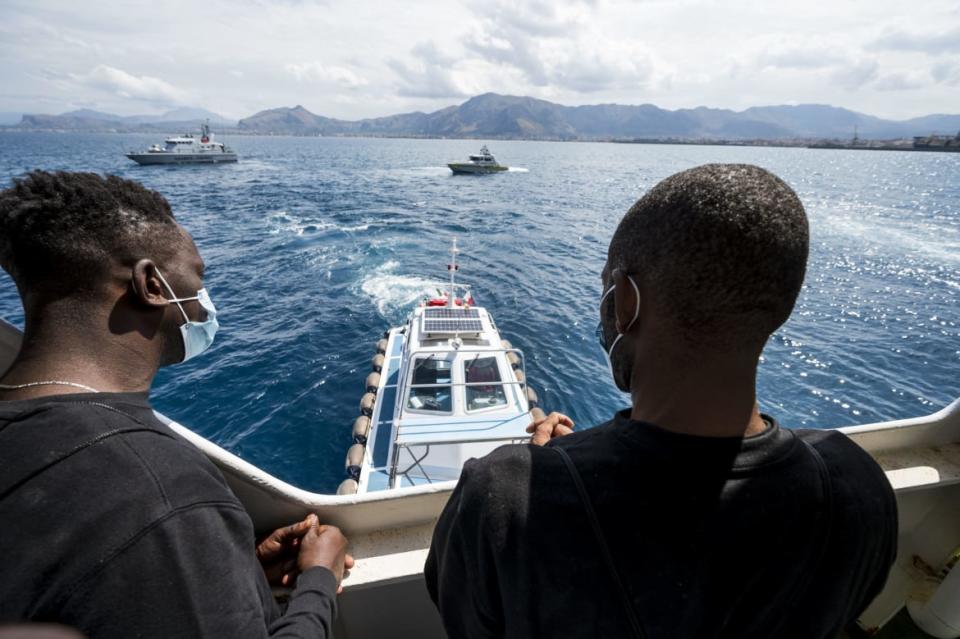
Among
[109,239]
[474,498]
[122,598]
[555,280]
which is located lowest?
[555,280]

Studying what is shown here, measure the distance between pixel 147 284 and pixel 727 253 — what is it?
2055mm

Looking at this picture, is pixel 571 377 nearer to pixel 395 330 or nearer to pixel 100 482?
pixel 395 330

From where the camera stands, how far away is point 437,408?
9234 mm

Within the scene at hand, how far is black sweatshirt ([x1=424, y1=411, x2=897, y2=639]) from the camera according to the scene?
109 centimetres

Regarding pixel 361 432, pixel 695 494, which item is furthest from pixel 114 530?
pixel 361 432

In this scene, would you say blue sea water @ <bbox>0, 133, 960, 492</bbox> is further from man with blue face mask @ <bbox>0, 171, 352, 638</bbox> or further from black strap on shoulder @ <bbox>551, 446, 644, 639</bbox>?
black strap on shoulder @ <bbox>551, 446, 644, 639</bbox>

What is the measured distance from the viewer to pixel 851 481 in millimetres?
1218

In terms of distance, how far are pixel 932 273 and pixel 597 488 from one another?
35531 mm

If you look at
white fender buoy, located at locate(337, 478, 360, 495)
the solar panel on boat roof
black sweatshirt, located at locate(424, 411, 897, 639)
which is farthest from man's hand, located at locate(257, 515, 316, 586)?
the solar panel on boat roof

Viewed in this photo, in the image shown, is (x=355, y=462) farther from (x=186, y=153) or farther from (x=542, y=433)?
(x=186, y=153)

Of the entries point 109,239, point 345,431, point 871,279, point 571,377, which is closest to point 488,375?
point 345,431

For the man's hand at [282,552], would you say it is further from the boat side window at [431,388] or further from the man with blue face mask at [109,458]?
the boat side window at [431,388]

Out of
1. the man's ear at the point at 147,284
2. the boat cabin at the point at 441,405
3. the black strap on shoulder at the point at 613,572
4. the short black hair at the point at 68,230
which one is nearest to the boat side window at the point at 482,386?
the boat cabin at the point at 441,405

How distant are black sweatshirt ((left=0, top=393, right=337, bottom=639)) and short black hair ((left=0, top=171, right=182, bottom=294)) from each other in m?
0.53
